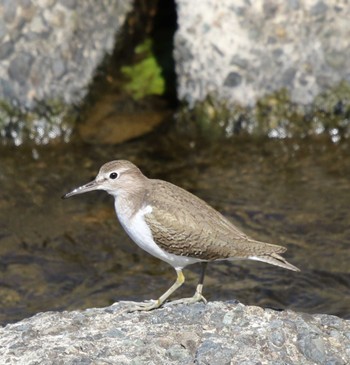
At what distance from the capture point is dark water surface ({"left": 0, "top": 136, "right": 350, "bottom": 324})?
9.37 m

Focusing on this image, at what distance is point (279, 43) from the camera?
11594mm

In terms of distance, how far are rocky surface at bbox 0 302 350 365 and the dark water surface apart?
2.12 metres

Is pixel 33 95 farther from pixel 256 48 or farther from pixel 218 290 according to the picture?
pixel 218 290

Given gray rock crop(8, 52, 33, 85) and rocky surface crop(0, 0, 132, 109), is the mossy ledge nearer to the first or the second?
rocky surface crop(0, 0, 132, 109)

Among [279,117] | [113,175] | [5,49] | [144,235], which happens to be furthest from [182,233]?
[5,49]

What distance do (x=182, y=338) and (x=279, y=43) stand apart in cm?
576

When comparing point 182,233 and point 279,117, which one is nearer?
point 182,233

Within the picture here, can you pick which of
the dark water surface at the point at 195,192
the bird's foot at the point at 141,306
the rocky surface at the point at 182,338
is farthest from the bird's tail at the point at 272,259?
the dark water surface at the point at 195,192

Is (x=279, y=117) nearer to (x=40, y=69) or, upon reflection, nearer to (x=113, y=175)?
(x=40, y=69)

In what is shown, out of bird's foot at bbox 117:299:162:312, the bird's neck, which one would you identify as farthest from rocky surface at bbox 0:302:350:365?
the bird's neck

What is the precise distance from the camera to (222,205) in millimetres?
10742

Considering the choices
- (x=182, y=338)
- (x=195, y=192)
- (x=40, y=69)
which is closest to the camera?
(x=182, y=338)

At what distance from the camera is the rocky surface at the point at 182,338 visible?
6395mm

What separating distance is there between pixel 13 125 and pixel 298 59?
11.0 feet
